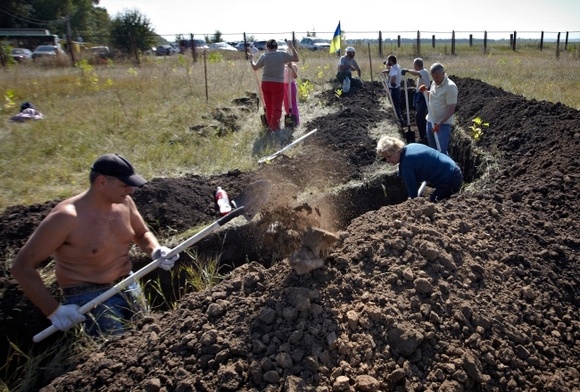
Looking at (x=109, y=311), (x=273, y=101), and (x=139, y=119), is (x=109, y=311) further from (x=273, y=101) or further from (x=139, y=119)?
(x=139, y=119)

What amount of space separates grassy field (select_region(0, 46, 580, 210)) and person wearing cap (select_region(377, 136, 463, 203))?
3031mm

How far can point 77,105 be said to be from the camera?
11.3 m

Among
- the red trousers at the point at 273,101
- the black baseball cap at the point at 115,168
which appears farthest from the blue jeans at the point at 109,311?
the red trousers at the point at 273,101

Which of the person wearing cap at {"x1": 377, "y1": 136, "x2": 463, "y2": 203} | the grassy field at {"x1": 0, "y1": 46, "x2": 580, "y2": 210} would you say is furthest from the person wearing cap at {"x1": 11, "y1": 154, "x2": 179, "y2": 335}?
the grassy field at {"x1": 0, "y1": 46, "x2": 580, "y2": 210}

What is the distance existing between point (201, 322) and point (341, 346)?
0.89 m

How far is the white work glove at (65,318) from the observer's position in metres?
3.26

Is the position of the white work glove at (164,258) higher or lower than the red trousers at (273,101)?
lower

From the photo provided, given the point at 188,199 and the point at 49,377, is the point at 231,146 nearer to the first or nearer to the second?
the point at 188,199

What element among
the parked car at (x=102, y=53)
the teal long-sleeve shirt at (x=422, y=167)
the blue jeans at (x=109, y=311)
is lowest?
the blue jeans at (x=109, y=311)

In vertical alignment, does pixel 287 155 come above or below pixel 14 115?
below

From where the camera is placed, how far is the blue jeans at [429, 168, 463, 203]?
16.4 ft

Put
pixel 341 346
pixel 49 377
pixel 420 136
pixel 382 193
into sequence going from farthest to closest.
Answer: pixel 420 136 < pixel 382 193 < pixel 49 377 < pixel 341 346

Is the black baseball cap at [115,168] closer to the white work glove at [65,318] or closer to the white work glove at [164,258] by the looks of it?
the white work glove at [164,258]

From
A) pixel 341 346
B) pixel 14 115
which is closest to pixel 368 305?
pixel 341 346
